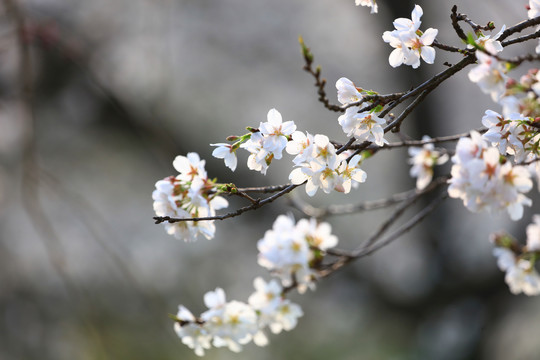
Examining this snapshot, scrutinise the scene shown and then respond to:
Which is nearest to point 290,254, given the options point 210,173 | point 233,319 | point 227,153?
point 233,319

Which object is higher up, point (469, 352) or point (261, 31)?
point (261, 31)

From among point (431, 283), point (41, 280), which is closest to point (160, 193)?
point (431, 283)

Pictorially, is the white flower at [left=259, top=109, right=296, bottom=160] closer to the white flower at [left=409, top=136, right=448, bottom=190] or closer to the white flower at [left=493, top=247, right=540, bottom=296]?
the white flower at [left=409, top=136, right=448, bottom=190]

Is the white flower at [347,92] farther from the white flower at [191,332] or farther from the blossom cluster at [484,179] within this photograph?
the white flower at [191,332]

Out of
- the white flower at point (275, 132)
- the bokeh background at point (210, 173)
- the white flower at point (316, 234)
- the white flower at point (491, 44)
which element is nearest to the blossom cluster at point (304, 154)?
the white flower at point (275, 132)

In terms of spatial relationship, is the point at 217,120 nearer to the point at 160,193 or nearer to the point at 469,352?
the point at 469,352

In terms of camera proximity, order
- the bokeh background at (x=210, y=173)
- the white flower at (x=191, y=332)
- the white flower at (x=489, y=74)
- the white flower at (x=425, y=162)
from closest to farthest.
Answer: the white flower at (x=489, y=74)
the white flower at (x=191, y=332)
the white flower at (x=425, y=162)
the bokeh background at (x=210, y=173)

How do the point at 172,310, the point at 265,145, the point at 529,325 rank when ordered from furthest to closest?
the point at 172,310 → the point at 529,325 → the point at 265,145
